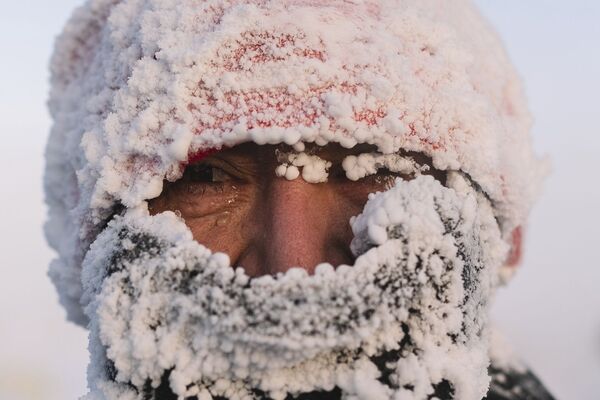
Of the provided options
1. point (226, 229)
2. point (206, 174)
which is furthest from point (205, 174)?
point (226, 229)

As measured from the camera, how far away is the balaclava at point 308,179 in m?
1.05

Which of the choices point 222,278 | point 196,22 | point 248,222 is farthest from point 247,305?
point 196,22

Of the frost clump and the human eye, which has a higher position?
the frost clump

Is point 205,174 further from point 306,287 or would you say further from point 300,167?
point 306,287

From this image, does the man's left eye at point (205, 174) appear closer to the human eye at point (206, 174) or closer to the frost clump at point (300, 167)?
the human eye at point (206, 174)

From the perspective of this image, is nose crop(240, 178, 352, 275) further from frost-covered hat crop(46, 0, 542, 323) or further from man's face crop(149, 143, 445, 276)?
frost-covered hat crop(46, 0, 542, 323)

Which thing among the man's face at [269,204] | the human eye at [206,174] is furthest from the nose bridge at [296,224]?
the human eye at [206,174]

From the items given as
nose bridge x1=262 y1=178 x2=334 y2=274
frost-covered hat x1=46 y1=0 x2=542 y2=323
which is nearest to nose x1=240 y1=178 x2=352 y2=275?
nose bridge x1=262 y1=178 x2=334 y2=274

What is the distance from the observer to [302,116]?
3.96 ft

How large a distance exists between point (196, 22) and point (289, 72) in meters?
0.25

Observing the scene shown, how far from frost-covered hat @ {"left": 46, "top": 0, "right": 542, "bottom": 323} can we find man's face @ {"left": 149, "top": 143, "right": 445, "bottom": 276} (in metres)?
0.07

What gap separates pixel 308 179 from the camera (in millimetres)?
1268

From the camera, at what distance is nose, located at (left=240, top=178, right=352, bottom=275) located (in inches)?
46.5

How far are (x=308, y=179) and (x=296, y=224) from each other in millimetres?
98
